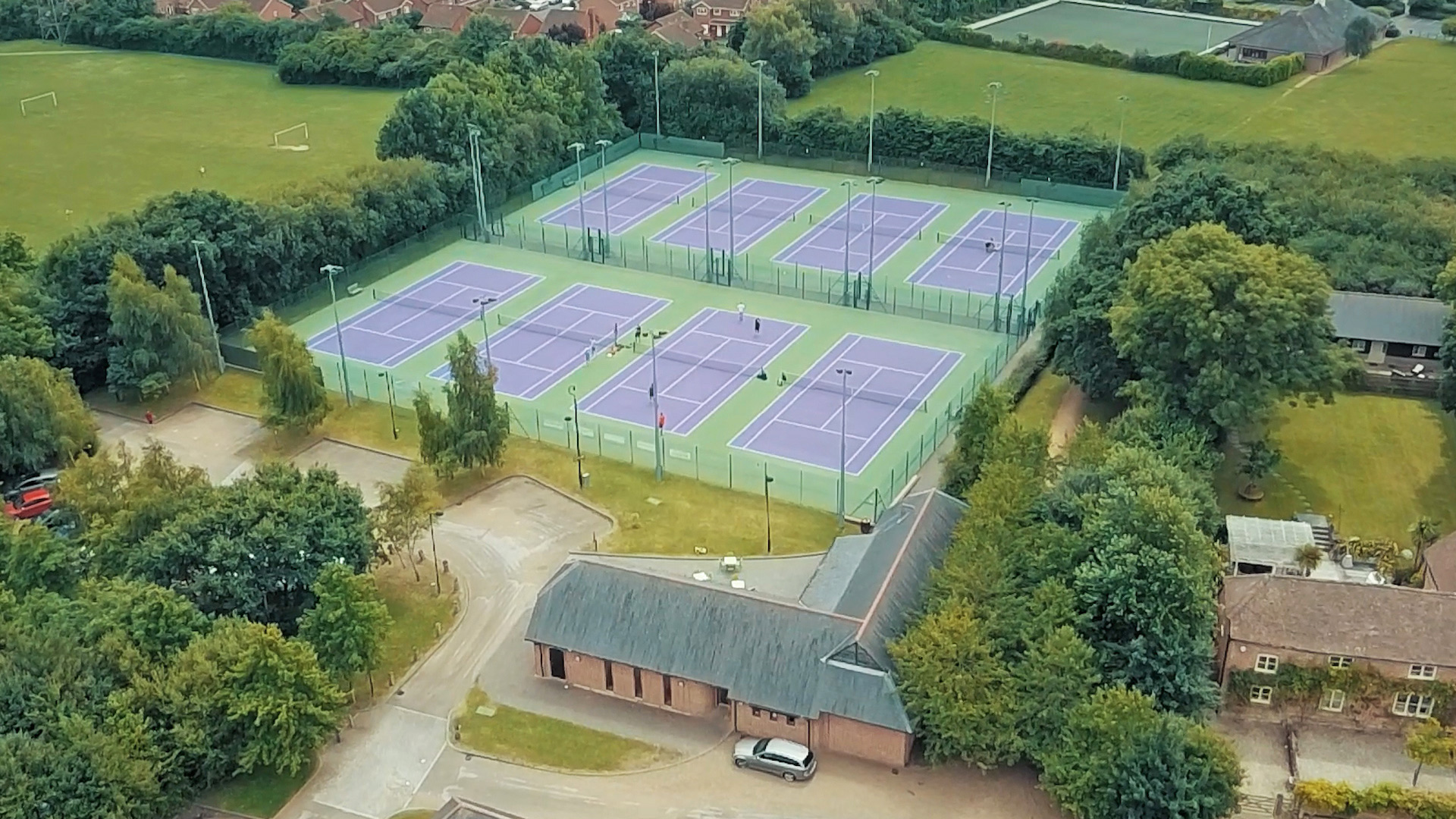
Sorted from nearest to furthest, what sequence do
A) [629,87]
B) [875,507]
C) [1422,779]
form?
[1422,779] → [875,507] → [629,87]

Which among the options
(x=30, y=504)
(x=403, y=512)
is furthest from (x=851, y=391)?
(x=30, y=504)

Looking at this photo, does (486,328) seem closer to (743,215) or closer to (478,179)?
(478,179)

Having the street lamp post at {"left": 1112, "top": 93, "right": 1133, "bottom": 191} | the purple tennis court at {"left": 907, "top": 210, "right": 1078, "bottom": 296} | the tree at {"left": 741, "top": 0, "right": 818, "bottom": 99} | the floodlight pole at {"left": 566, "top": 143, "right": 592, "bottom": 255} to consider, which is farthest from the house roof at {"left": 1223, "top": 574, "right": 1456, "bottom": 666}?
the tree at {"left": 741, "top": 0, "right": 818, "bottom": 99}

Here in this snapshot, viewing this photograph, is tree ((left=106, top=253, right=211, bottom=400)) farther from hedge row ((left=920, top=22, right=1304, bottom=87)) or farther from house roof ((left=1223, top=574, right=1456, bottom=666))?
hedge row ((left=920, top=22, right=1304, bottom=87))

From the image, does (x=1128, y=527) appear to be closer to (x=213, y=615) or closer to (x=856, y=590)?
(x=856, y=590)

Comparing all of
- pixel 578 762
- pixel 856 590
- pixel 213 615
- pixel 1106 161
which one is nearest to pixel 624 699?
pixel 578 762

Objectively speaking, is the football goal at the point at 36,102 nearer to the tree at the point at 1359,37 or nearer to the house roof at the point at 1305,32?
the house roof at the point at 1305,32
